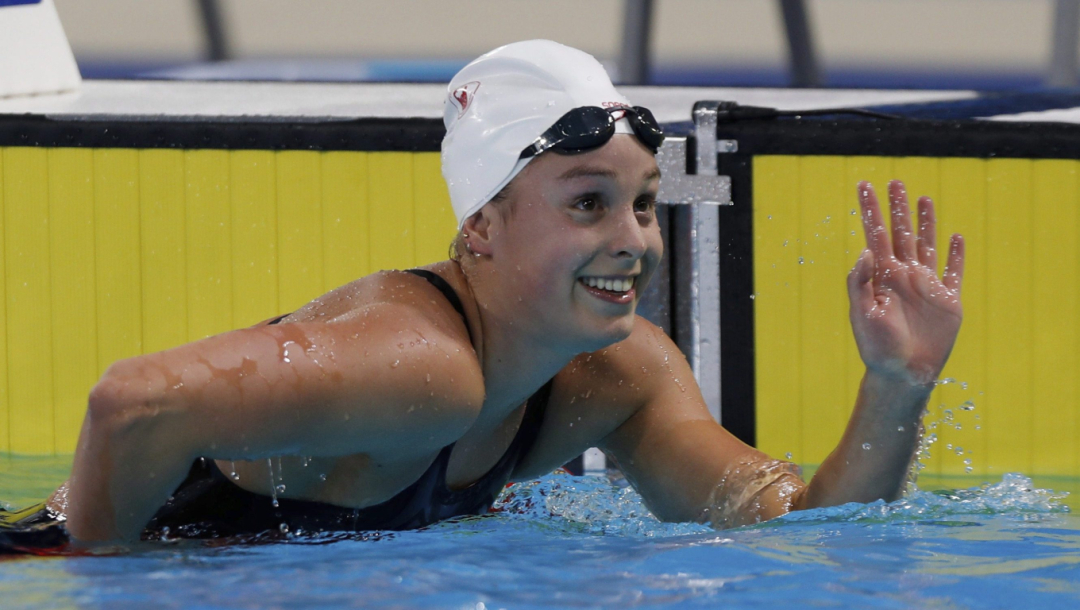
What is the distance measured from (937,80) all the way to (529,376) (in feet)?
23.4

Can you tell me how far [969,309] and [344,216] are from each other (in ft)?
5.43

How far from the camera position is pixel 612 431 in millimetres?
2309

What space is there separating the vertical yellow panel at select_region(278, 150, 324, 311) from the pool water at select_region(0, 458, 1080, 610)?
1247 mm

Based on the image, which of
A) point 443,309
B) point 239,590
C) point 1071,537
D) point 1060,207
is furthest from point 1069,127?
point 239,590

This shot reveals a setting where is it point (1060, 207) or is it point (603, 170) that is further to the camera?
point (1060, 207)

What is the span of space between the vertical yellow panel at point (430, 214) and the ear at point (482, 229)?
51.2 inches

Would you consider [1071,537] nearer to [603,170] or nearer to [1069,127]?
[603,170]

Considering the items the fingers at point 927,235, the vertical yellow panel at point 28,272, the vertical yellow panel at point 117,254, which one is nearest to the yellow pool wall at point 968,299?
the fingers at point 927,235

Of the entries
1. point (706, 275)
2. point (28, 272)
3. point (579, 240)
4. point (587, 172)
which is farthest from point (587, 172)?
point (28, 272)

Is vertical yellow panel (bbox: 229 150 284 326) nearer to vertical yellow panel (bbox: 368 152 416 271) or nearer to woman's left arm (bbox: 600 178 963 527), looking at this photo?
vertical yellow panel (bbox: 368 152 416 271)

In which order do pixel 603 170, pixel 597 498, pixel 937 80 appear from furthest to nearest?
pixel 937 80
pixel 597 498
pixel 603 170

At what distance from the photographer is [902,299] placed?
191cm

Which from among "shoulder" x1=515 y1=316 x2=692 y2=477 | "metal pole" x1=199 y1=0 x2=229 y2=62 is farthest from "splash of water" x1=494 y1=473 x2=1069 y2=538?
"metal pole" x1=199 y1=0 x2=229 y2=62

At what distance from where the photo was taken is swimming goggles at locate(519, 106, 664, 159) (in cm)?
181
